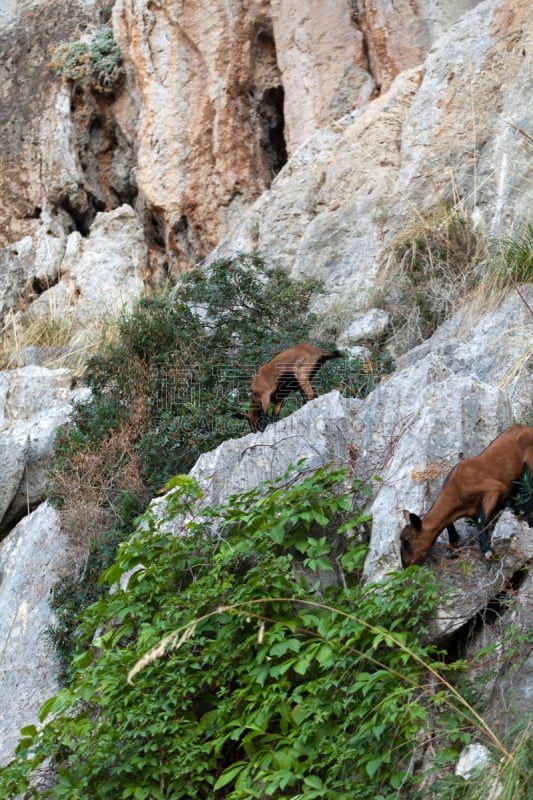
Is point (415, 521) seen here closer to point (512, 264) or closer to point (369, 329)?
point (512, 264)

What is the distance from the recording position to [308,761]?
213 inches

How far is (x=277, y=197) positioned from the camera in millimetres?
13844

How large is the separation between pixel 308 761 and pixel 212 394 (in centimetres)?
499

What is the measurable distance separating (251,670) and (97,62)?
44.8 ft

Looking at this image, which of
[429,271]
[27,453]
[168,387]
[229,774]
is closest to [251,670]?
[229,774]

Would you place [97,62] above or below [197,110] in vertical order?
above

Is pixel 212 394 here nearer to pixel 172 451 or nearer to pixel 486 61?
pixel 172 451

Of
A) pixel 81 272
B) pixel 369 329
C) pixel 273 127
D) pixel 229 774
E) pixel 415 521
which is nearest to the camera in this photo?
pixel 229 774

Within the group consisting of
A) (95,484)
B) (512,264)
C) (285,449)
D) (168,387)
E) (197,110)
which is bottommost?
(95,484)

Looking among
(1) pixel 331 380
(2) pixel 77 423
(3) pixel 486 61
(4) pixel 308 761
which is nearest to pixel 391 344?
(1) pixel 331 380

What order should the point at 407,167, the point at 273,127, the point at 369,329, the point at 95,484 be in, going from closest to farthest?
the point at 95,484
the point at 369,329
the point at 407,167
the point at 273,127

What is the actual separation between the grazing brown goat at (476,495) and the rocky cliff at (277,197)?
7.7 inches

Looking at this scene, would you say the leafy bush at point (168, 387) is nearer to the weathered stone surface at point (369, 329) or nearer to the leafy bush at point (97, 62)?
the weathered stone surface at point (369, 329)

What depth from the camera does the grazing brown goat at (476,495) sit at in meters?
5.94
